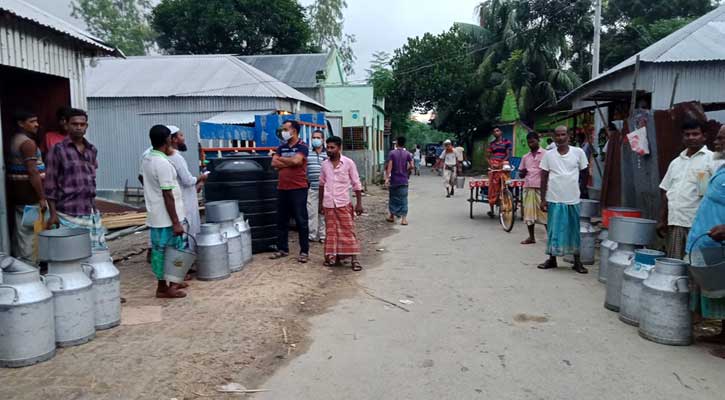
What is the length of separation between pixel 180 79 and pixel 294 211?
37.8ft

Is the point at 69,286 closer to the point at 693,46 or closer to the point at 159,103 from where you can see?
the point at 693,46

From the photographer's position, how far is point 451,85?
110 feet

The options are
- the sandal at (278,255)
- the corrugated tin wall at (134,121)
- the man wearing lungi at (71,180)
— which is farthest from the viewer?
the corrugated tin wall at (134,121)

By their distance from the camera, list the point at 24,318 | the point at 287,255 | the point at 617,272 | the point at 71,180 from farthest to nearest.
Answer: the point at 287,255, the point at 617,272, the point at 71,180, the point at 24,318

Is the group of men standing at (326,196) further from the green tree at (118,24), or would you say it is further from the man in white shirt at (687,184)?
the green tree at (118,24)

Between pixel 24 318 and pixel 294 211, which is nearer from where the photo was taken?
pixel 24 318

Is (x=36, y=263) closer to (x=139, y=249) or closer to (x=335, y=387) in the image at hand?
(x=139, y=249)

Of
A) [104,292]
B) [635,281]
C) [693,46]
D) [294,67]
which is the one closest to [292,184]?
[104,292]

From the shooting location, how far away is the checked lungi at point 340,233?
736 cm

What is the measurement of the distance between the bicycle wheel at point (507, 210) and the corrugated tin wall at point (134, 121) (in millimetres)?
8025

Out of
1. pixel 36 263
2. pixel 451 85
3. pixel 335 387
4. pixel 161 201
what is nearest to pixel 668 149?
pixel 335 387

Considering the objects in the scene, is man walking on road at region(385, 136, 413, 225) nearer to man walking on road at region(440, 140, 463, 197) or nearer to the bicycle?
the bicycle

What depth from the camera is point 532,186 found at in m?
9.43

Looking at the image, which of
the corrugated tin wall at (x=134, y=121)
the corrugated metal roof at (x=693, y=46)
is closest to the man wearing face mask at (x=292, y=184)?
the corrugated metal roof at (x=693, y=46)
